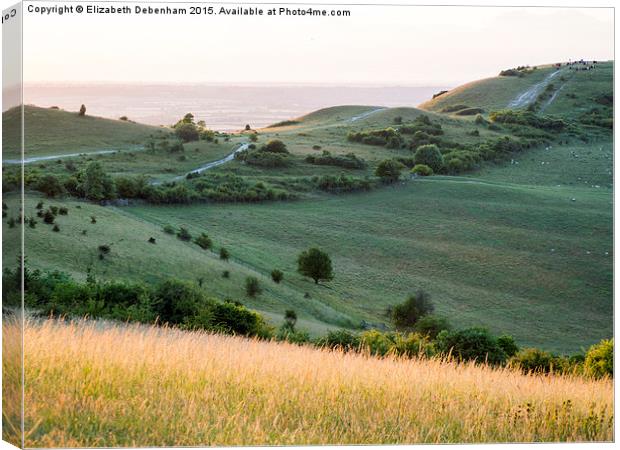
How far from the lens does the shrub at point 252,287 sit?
19.1 m

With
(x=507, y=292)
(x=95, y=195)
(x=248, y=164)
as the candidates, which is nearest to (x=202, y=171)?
(x=248, y=164)

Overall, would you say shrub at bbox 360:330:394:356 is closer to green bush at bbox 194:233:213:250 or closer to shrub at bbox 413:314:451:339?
shrub at bbox 413:314:451:339

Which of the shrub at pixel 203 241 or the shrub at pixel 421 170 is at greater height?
the shrub at pixel 421 170

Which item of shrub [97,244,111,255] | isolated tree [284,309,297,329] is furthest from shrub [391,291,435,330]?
shrub [97,244,111,255]

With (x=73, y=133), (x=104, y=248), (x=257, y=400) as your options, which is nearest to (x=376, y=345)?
(x=257, y=400)

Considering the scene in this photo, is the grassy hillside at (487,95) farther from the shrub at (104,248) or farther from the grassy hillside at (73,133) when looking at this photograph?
the shrub at (104,248)

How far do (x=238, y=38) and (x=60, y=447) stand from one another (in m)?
5.53

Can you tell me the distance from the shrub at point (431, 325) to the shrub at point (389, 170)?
902cm

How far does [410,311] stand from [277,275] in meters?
3.93

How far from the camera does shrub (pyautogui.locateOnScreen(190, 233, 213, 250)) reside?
21.5 m

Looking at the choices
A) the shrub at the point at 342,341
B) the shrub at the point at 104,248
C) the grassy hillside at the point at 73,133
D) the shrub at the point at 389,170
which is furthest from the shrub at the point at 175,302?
the shrub at the point at 389,170

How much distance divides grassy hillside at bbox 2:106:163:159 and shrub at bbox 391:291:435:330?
8734 mm

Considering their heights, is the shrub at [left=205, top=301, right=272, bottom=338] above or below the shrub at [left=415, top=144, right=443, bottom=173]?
below

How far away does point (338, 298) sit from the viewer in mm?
22484
